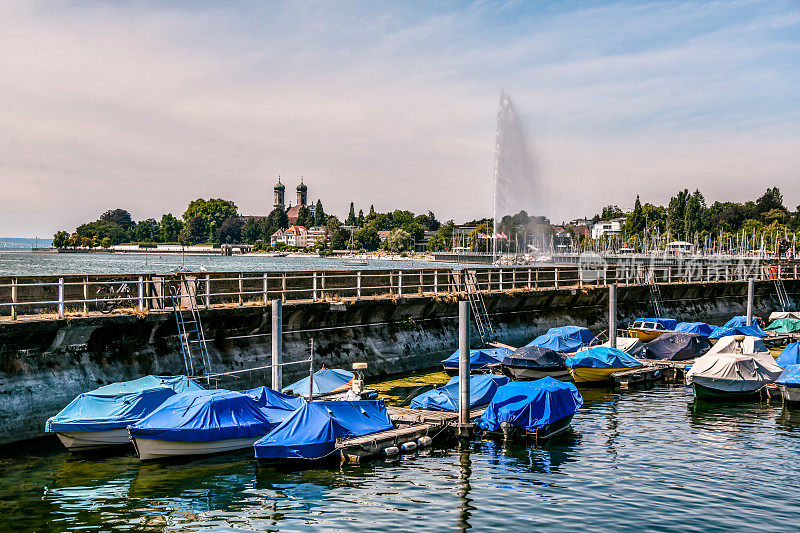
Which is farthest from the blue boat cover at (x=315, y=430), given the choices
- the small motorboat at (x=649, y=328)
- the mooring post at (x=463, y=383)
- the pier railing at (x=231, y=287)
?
the small motorboat at (x=649, y=328)

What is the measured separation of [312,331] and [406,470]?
14.2 metres

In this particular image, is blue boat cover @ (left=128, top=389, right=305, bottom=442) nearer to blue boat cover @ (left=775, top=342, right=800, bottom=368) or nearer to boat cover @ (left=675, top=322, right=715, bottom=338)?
blue boat cover @ (left=775, top=342, right=800, bottom=368)

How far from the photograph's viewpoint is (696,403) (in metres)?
33.7

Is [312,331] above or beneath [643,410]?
above

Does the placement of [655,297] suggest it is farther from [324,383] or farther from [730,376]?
[324,383]

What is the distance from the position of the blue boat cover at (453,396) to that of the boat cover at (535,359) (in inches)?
267

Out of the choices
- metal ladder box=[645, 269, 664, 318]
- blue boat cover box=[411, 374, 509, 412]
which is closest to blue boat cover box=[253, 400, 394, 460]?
blue boat cover box=[411, 374, 509, 412]

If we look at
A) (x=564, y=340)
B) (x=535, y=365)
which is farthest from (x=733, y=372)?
(x=564, y=340)

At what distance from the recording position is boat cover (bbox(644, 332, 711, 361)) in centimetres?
4303

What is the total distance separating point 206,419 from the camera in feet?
74.1

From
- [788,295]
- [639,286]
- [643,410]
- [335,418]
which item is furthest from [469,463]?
[788,295]

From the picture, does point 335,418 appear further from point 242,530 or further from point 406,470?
point 242,530

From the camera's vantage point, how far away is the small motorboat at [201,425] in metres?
22.0

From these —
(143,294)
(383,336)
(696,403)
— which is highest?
(143,294)
